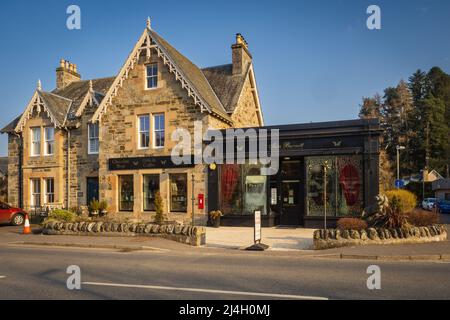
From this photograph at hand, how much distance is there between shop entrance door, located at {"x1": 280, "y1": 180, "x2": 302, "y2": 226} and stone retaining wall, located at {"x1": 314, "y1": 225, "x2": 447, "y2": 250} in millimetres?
6950

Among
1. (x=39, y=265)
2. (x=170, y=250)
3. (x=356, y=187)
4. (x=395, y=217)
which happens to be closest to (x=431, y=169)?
(x=356, y=187)

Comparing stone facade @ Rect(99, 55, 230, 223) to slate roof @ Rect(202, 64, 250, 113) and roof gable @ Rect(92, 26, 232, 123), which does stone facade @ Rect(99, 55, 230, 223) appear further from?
slate roof @ Rect(202, 64, 250, 113)

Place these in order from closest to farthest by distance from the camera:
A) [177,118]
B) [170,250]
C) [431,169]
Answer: [170,250], [177,118], [431,169]

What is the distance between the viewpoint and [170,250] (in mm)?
13570

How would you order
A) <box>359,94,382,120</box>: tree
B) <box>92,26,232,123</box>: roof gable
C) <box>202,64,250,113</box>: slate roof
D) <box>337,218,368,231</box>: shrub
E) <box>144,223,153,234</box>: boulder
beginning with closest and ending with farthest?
<box>337,218,368,231</box>: shrub
<box>144,223,153,234</box>: boulder
<box>92,26,232,123</box>: roof gable
<box>202,64,250,113</box>: slate roof
<box>359,94,382,120</box>: tree

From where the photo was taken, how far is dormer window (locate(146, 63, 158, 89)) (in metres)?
23.1

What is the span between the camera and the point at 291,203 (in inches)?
812

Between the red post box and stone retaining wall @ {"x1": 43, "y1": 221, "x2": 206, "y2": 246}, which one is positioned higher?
the red post box

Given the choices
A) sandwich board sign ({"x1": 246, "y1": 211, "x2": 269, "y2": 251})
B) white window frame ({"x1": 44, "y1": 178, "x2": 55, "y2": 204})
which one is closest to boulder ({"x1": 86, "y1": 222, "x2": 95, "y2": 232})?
sandwich board sign ({"x1": 246, "y1": 211, "x2": 269, "y2": 251})

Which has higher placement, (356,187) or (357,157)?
(357,157)

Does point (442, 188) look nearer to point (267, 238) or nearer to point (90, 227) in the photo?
point (267, 238)

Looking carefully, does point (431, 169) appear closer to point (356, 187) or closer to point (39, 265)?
point (356, 187)

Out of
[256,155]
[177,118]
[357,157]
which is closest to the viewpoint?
[357,157]
